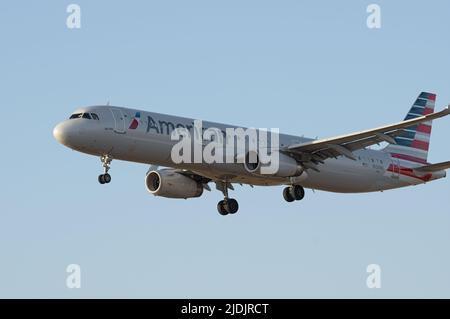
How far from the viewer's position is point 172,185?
2357 inches

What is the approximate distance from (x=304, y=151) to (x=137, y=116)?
30.6 feet

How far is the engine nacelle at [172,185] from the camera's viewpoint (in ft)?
196

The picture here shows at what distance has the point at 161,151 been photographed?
53.1 meters

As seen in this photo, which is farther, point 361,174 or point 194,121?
point 361,174

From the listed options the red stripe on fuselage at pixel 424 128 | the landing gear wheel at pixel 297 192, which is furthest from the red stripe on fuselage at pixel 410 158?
the landing gear wheel at pixel 297 192

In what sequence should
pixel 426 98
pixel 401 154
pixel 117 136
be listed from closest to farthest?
pixel 117 136, pixel 401 154, pixel 426 98

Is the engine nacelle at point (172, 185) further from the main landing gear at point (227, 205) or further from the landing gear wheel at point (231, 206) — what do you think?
the landing gear wheel at point (231, 206)

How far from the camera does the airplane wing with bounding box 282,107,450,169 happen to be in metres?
54.6

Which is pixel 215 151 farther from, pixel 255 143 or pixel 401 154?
pixel 401 154

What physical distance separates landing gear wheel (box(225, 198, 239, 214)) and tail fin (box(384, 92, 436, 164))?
985 cm

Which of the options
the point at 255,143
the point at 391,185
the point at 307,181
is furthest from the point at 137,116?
the point at 391,185

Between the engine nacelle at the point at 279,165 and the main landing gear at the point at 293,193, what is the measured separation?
98 centimetres

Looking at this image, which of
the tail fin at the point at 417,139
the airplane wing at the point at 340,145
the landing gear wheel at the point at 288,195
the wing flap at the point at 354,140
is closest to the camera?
the wing flap at the point at 354,140

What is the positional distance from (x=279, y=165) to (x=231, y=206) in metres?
5.53
